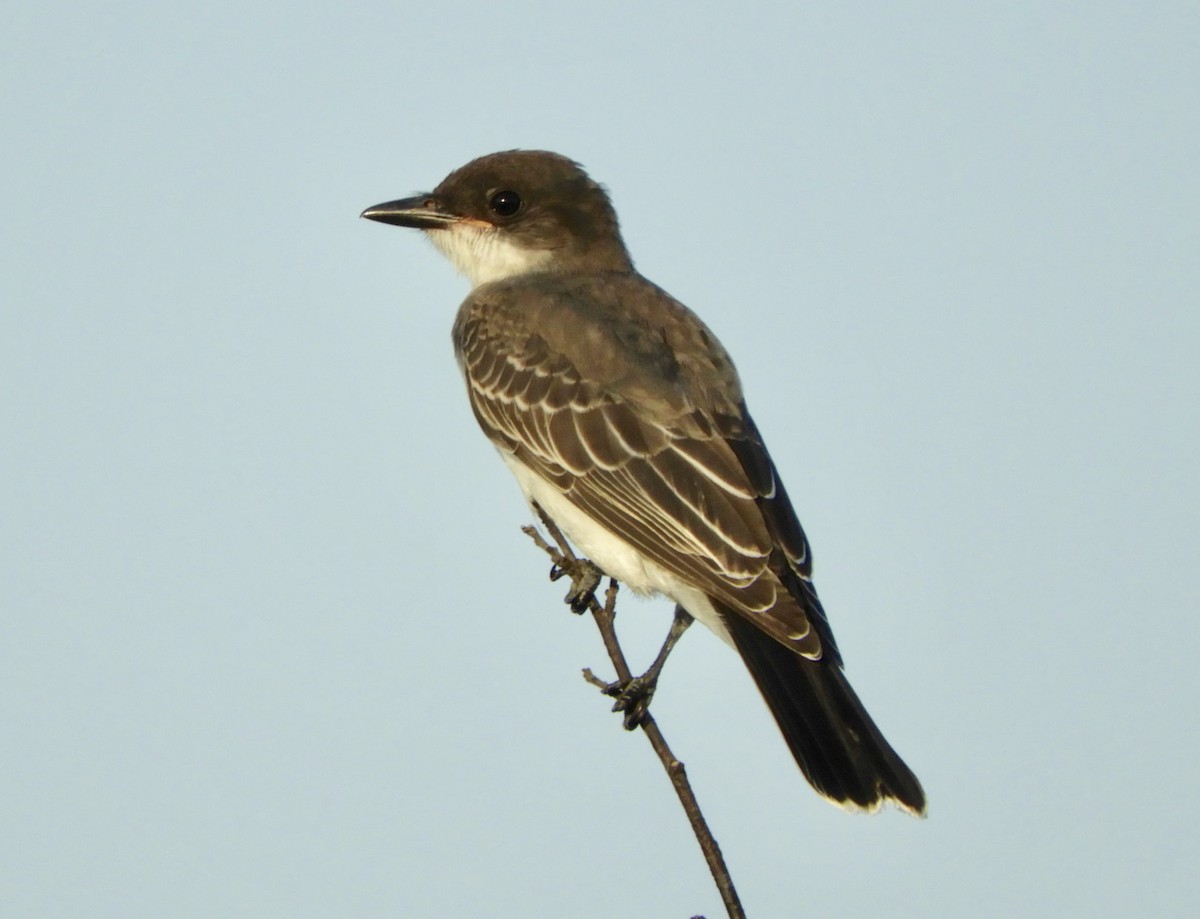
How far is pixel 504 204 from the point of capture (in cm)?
938

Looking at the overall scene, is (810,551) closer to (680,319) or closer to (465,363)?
(680,319)

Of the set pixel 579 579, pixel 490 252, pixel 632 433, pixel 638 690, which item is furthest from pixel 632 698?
pixel 490 252

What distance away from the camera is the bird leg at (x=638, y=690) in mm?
6512

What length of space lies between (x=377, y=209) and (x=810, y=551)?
3.42 m

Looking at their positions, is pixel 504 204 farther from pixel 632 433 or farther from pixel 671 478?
pixel 671 478

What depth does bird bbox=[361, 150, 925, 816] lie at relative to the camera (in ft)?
22.0

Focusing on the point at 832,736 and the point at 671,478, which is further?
the point at 671,478

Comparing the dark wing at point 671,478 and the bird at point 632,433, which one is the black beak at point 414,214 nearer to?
the bird at point 632,433

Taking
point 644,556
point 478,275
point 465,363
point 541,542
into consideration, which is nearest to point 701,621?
point 644,556

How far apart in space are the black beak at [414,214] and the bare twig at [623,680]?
2160 mm

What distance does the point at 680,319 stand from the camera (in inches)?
335

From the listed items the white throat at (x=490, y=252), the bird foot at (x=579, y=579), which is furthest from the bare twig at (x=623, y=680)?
the white throat at (x=490, y=252)

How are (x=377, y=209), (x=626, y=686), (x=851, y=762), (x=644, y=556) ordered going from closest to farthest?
(x=626, y=686) → (x=851, y=762) → (x=644, y=556) → (x=377, y=209)

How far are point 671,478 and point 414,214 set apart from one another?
2.73 metres
